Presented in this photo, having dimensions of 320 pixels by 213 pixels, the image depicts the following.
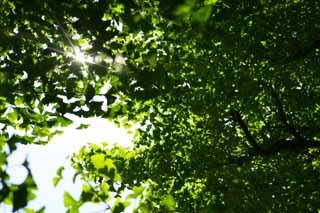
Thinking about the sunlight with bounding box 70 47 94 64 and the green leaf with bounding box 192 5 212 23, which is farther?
the sunlight with bounding box 70 47 94 64

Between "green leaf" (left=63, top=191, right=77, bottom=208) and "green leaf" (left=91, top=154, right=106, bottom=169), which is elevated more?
"green leaf" (left=91, top=154, right=106, bottom=169)

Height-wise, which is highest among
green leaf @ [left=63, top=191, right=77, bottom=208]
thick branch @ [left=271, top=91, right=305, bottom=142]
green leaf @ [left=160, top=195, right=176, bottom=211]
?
thick branch @ [left=271, top=91, right=305, bottom=142]

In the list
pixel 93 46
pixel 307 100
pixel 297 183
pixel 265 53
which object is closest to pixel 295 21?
pixel 265 53

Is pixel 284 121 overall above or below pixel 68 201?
above

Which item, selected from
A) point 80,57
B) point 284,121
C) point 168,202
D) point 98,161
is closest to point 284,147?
point 284,121

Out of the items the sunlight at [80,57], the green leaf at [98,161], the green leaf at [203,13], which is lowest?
the green leaf at [98,161]

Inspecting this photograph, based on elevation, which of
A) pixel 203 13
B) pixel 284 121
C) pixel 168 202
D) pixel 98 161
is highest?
pixel 284 121

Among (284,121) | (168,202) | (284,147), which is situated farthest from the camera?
(284,121)

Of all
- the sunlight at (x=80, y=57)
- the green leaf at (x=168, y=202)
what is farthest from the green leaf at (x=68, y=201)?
the sunlight at (x=80, y=57)

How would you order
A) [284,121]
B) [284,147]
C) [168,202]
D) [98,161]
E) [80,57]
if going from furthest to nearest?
[284,121] < [284,147] < [80,57] < [168,202] < [98,161]

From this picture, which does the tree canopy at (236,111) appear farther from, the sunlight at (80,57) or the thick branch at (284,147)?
the sunlight at (80,57)

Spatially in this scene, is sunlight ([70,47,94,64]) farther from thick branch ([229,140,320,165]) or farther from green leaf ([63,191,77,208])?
thick branch ([229,140,320,165])

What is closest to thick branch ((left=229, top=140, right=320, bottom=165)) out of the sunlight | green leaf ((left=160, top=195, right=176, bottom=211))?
the sunlight

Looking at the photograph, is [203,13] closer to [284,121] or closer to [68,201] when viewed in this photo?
[68,201]
